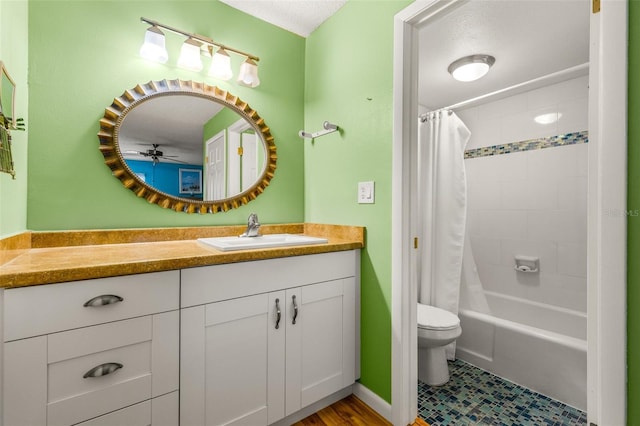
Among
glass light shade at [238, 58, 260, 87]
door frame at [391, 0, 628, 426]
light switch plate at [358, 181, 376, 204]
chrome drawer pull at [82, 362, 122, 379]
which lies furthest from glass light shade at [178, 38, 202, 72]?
door frame at [391, 0, 628, 426]

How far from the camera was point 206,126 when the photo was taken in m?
1.77

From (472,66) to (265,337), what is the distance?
2.21 m

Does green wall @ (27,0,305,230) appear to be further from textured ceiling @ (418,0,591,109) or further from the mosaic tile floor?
the mosaic tile floor

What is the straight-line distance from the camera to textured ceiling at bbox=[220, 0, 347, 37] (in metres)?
1.81

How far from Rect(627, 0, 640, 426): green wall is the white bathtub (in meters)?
1.07

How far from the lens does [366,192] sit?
1.63 m

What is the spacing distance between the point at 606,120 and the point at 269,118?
169 cm

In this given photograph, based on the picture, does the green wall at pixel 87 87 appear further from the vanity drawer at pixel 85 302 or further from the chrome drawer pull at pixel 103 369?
the chrome drawer pull at pixel 103 369

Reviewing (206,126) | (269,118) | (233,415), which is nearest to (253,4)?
(269,118)

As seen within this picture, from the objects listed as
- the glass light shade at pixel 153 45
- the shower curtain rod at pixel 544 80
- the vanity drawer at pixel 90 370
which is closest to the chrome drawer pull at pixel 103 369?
the vanity drawer at pixel 90 370

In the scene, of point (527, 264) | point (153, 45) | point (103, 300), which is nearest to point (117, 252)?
point (103, 300)

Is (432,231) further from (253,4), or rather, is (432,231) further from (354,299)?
(253,4)

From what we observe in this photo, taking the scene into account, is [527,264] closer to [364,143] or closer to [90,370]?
[364,143]

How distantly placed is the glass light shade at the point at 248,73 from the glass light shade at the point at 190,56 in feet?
0.86
